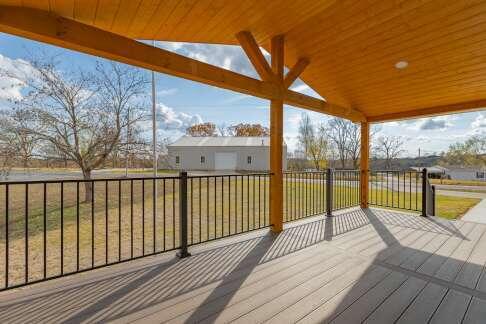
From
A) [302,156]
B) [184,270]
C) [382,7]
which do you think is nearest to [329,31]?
[382,7]

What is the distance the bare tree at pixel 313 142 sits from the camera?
20.9 m

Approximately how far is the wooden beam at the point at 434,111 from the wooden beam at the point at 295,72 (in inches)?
92.4

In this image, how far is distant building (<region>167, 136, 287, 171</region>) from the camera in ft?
73.2

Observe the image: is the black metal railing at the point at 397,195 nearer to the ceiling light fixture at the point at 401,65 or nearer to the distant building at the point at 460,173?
the ceiling light fixture at the point at 401,65

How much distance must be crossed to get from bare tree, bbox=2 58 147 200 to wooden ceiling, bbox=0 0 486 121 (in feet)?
21.0

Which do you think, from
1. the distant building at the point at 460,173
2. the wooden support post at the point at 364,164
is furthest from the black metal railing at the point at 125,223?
the distant building at the point at 460,173

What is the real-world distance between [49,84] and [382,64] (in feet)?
29.6

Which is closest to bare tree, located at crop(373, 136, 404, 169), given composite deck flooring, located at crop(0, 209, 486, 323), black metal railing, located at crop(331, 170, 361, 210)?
black metal railing, located at crop(331, 170, 361, 210)

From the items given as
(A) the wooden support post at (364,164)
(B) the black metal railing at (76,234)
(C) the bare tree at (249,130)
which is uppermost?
(C) the bare tree at (249,130)

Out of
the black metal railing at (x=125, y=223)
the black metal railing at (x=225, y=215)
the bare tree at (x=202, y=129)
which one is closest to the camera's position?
the black metal railing at (x=125, y=223)

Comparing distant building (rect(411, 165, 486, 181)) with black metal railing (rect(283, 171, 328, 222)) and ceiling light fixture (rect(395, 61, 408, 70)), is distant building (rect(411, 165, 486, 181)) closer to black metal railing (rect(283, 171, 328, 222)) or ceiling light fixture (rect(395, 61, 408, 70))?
black metal railing (rect(283, 171, 328, 222))

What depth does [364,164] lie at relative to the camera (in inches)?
205

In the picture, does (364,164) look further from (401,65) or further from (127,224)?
(127,224)

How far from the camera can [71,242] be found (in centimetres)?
510
